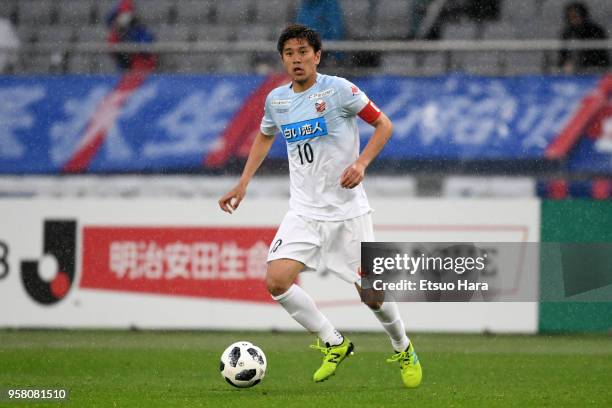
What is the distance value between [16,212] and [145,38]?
2.59 metres

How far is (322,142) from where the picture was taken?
792cm

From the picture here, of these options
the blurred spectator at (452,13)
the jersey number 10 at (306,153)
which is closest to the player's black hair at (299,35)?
the jersey number 10 at (306,153)

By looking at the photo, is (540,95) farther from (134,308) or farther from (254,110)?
(134,308)

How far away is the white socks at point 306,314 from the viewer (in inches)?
312

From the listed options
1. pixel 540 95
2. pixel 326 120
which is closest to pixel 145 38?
pixel 540 95

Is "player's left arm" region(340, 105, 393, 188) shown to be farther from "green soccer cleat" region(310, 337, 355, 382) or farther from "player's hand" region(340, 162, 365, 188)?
"green soccer cleat" region(310, 337, 355, 382)

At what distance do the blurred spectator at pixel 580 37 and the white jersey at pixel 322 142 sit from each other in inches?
177

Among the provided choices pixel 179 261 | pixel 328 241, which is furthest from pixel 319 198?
pixel 179 261

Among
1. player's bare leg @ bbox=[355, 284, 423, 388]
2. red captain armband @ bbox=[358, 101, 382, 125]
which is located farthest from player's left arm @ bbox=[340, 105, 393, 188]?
player's bare leg @ bbox=[355, 284, 423, 388]

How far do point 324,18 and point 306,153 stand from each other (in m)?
5.04

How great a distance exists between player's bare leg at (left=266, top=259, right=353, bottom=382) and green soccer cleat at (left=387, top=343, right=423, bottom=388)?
0.34 metres

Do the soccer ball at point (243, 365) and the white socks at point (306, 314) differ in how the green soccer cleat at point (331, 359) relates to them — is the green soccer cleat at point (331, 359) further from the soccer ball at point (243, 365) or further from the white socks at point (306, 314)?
the soccer ball at point (243, 365)

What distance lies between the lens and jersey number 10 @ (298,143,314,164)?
7926mm

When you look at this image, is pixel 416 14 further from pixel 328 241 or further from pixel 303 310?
pixel 303 310
